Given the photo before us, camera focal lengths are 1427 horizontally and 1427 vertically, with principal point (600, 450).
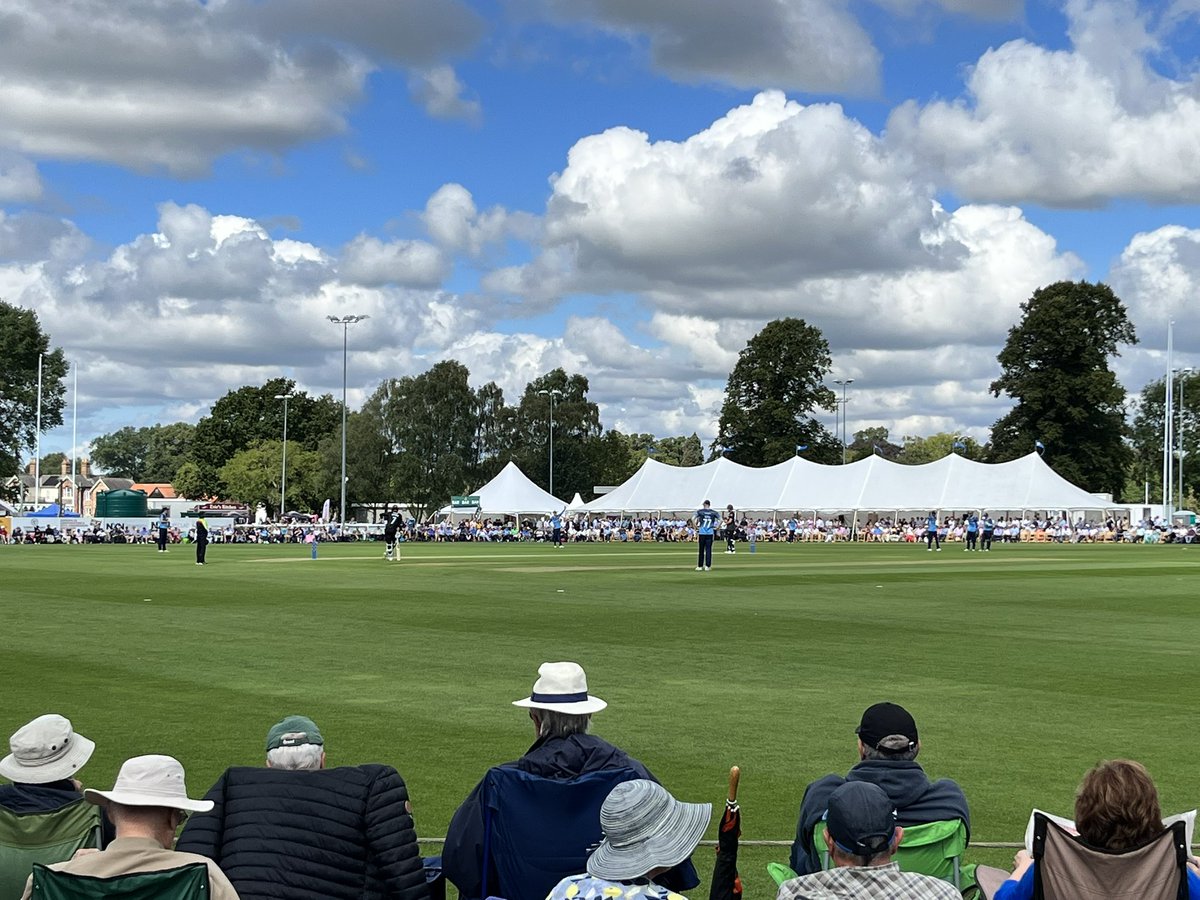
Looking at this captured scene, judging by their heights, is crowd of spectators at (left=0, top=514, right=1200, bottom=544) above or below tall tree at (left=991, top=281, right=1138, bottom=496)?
below

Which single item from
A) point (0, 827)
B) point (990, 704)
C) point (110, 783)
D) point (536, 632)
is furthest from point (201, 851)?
point (536, 632)

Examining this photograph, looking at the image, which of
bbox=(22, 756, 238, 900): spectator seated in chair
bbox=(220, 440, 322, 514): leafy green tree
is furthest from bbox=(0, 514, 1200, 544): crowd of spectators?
bbox=(22, 756, 238, 900): spectator seated in chair

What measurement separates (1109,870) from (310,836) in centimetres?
313

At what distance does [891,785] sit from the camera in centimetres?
641

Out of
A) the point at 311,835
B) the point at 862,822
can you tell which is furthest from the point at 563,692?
the point at 862,822

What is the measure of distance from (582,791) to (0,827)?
2.48 metres

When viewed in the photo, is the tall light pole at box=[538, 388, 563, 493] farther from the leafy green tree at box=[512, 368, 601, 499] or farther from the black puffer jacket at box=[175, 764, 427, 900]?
the black puffer jacket at box=[175, 764, 427, 900]

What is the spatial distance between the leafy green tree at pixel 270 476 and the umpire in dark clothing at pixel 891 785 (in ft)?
484

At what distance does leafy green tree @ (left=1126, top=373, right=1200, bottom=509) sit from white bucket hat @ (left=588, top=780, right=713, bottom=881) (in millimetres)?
155705

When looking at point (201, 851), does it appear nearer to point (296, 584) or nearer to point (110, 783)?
point (110, 783)

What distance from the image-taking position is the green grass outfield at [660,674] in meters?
11.5

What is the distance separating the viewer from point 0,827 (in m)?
6.02

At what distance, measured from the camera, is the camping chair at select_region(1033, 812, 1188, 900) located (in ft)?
17.4

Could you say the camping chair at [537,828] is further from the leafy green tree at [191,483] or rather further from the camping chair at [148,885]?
the leafy green tree at [191,483]
